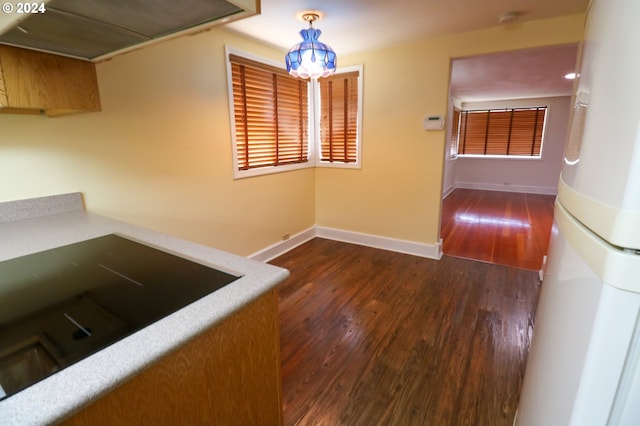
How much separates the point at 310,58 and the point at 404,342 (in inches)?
82.1

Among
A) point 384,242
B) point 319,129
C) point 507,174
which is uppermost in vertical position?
point 319,129

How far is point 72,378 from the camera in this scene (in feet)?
1.83

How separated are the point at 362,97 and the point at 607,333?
335cm

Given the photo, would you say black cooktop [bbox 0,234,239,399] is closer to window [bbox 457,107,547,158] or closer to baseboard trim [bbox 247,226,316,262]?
baseboard trim [bbox 247,226,316,262]

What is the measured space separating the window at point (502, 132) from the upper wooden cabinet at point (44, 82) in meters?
7.94

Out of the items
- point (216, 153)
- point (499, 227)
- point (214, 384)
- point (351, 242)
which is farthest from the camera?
point (499, 227)

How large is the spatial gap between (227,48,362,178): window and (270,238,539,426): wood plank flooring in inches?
48.1

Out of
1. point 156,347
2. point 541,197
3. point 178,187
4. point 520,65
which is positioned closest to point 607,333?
point 156,347

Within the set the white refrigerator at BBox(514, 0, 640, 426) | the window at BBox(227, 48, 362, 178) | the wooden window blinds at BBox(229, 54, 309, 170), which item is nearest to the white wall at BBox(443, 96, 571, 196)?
the window at BBox(227, 48, 362, 178)

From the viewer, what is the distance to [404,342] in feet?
6.60

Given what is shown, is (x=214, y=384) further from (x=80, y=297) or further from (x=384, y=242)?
(x=384, y=242)

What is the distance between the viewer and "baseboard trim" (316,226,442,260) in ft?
11.1

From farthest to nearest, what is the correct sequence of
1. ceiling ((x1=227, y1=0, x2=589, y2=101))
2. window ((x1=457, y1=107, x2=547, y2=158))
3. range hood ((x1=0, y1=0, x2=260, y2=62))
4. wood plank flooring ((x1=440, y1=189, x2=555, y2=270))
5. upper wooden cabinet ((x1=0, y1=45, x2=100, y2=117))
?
window ((x1=457, y1=107, x2=547, y2=158)), wood plank flooring ((x1=440, y1=189, x2=555, y2=270)), ceiling ((x1=227, y1=0, x2=589, y2=101)), upper wooden cabinet ((x1=0, y1=45, x2=100, y2=117)), range hood ((x1=0, y1=0, x2=260, y2=62))

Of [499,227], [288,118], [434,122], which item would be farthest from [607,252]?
[499,227]
